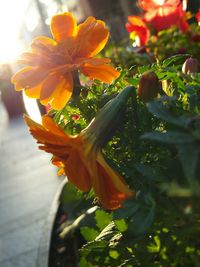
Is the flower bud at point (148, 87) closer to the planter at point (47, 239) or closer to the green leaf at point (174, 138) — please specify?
the green leaf at point (174, 138)

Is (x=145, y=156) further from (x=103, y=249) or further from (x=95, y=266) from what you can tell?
(x=95, y=266)

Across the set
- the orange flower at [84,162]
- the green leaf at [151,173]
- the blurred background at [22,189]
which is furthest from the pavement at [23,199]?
the green leaf at [151,173]

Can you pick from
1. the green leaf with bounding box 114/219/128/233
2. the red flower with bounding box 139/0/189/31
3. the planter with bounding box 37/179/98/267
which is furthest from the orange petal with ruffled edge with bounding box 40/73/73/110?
the planter with bounding box 37/179/98/267

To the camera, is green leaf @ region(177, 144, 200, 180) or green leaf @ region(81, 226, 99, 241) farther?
green leaf @ region(81, 226, 99, 241)

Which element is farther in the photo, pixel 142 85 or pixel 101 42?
pixel 101 42

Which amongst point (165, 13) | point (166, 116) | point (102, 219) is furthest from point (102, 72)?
point (165, 13)

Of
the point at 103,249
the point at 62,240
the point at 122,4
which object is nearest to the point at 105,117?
the point at 103,249

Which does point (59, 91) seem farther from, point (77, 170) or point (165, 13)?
point (165, 13)

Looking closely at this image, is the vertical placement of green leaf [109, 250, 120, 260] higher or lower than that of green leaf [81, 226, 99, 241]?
higher

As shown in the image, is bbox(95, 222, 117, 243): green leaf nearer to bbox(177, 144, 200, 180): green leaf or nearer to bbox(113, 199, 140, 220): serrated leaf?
bbox(113, 199, 140, 220): serrated leaf
